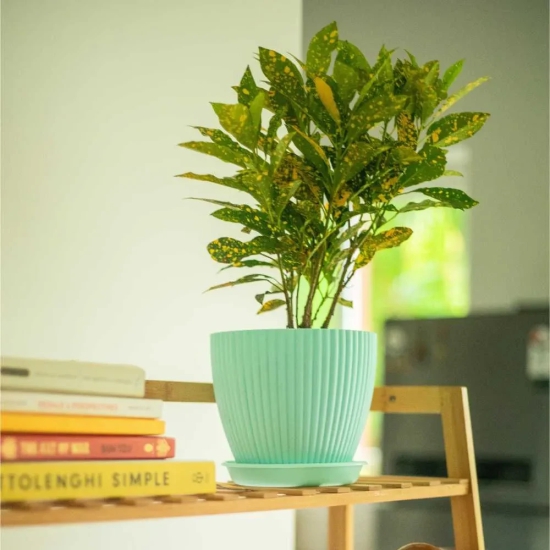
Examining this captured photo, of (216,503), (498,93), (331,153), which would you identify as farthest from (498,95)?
(216,503)

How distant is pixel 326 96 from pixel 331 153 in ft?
0.30

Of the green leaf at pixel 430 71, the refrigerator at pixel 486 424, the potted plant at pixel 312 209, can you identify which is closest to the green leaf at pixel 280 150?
the potted plant at pixel 312 209

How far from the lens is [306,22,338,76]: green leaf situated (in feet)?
3.35

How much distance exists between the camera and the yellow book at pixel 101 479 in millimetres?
723

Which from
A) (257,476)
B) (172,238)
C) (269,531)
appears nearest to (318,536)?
(269,531)

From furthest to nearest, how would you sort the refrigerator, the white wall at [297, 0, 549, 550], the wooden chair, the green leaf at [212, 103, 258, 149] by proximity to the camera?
the white wall at [297, 0, 549, 550]
the refrigerator
the wooden chair
the green leaf at [212, 103, 258, 149]

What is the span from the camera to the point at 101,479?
768 mm

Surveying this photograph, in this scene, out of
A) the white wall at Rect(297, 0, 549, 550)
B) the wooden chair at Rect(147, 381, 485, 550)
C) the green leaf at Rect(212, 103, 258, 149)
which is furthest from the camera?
the white wall at Rect(297, 0, 549, 550)

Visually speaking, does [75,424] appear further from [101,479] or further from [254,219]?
[254,219]

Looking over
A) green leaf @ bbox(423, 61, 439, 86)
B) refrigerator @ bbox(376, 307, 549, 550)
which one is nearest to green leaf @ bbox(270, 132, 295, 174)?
green leaf @ bbox(423, 61, 439, 86)

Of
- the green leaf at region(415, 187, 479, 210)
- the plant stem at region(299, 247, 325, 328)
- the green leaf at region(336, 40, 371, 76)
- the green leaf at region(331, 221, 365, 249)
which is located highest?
the green leaf at region(336, 40, 371, 76)

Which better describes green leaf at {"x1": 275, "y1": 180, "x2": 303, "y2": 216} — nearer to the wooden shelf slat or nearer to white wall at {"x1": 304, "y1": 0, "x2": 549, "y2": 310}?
the wooden shelf slat

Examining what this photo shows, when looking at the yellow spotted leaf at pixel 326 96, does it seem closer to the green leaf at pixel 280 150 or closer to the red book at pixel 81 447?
the green leaf at pixel 280 150

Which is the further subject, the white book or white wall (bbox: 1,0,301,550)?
white wall (bbox: 1,0,301,550)
